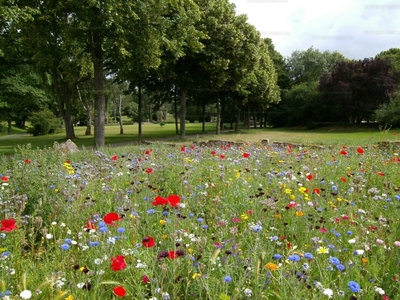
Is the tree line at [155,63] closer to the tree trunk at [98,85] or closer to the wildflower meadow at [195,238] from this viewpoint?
the tree trunk at [98,85]

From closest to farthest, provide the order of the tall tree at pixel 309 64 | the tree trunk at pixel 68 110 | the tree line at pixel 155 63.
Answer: the tree line at pixel 155 63 → the tree trunk at pixel 68 110 → the tall tree at pixel 309 64

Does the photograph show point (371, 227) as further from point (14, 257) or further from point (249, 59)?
point (249, 59)

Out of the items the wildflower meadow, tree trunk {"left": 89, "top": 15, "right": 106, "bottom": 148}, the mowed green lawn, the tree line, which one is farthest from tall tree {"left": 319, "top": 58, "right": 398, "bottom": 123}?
the wildflower meadow

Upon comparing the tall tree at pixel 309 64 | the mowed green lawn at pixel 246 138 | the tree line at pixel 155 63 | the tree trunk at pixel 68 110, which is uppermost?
the tall tree at pixel 309 64

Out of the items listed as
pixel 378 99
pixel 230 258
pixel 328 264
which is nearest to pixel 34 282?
pixel 230 258

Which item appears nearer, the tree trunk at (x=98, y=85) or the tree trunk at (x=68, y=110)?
the tree trunk at (x=98, y=85)

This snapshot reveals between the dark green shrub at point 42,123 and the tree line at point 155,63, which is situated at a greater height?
the tree line at point 155,63

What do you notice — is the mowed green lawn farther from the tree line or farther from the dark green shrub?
the dark green shrub

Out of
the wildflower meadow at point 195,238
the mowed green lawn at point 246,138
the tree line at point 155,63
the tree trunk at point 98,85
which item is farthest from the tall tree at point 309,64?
the wildflower meadow at point 195,238

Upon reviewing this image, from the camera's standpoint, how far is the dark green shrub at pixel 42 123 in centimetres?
3866

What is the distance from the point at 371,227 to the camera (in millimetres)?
3031

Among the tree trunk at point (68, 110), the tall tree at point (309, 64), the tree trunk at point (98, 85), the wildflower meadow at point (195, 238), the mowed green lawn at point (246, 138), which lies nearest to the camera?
the wildflower meadow at point (195, 238)

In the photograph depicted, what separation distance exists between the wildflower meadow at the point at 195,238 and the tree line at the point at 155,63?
11046 millimetres

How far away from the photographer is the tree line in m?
15.6
